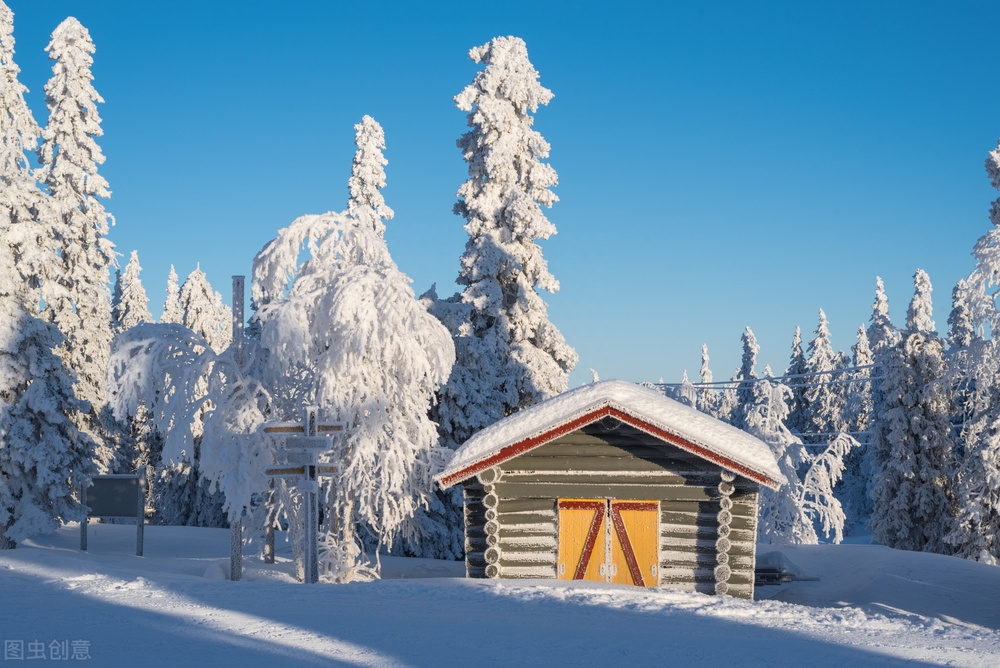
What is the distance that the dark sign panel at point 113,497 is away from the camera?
2219 cm

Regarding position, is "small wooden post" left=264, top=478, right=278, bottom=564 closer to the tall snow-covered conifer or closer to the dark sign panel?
the dark sign panel

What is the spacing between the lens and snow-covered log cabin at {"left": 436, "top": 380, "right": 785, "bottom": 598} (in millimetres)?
15375

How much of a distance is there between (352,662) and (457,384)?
18016 millimetres

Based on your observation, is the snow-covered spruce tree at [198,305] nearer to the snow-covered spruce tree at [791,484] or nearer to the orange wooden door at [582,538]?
the snow-covered spruce tree at [791,484]

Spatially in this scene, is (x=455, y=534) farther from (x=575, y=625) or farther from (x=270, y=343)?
(x=575, y=625)

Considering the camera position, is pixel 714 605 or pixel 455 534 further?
pixel 455 534

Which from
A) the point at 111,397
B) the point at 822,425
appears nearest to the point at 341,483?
the point at 111,397

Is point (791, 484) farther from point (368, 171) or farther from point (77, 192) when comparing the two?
point (77, 192)

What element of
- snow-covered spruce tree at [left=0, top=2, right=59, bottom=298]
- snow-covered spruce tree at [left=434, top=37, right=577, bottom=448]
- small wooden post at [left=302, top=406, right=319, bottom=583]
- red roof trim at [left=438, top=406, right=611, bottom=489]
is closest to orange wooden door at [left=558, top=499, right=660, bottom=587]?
red roof trim at [left=438, top=406, right=611, bottom=489]

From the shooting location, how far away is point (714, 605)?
12.1 metres

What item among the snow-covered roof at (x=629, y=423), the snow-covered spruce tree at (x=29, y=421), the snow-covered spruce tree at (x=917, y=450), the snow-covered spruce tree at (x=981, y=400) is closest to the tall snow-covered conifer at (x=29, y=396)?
the snow-covered spruce tree at (x=29, y=421)

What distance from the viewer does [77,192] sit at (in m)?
31.8

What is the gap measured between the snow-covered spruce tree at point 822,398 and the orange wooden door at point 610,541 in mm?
46823

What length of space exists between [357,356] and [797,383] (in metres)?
61.3
